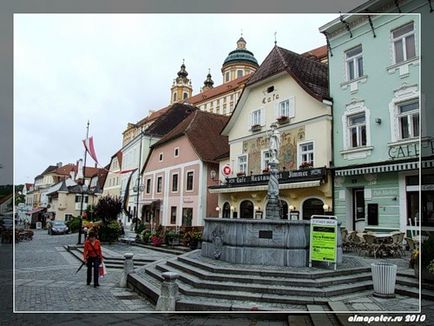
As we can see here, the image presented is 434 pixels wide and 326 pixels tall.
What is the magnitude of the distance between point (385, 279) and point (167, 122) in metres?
33.3

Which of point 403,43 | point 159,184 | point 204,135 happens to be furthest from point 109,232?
point 403,43

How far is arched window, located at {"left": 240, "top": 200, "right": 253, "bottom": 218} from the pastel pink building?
13.1ft

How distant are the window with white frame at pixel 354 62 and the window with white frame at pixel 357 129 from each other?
1.83 meters

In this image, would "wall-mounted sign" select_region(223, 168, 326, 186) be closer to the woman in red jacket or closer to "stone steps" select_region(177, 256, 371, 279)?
"stone steps" select_region(177, 256, 371, 279)

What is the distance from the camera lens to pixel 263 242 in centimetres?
1010

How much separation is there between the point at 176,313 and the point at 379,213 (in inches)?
428

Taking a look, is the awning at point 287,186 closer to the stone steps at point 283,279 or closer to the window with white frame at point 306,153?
the window with white frame at point 306,153

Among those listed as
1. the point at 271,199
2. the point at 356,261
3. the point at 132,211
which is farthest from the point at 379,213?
the point at 132,211

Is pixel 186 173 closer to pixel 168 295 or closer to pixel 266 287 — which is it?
pixel 266 287

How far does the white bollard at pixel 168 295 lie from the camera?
25.2 ft

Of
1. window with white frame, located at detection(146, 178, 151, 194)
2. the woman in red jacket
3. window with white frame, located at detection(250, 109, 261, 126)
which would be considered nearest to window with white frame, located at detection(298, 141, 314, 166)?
window with white frame, located at detection(250, 109, 261, 126)

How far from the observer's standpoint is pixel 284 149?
21000 millimetres

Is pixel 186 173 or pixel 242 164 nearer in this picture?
pixel 242 164

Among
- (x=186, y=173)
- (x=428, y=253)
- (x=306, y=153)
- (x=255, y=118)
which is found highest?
(x=255, y=118)
